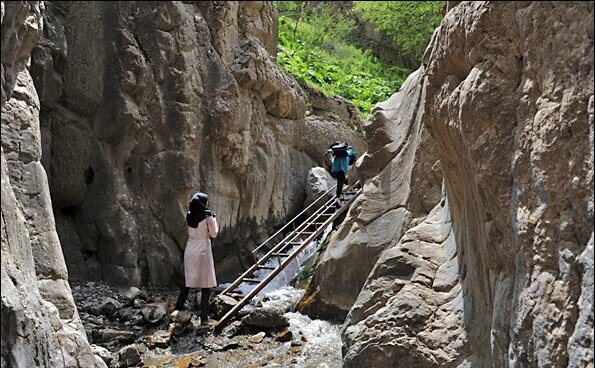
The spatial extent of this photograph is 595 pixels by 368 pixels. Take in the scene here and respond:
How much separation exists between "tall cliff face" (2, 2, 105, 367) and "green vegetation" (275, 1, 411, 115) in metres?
13.4

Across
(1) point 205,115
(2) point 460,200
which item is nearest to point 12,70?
(2) point 460,200

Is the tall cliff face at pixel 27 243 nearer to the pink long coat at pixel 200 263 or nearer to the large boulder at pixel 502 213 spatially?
the large boulder at pixel 502 213

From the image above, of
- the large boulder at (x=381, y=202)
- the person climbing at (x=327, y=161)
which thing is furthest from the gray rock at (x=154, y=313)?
the person climbing at (x=327, y=161)

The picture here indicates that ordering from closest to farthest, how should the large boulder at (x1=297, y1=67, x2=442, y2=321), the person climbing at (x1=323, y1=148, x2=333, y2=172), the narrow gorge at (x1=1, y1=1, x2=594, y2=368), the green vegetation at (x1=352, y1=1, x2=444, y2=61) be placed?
the narrow gorge at (x1=1, y1=1, x2=594, y2=368) < the large boulder at (x1=297, y1=67, x2=442, y2=321) < the person climbing at (x1=323, y1=148, x2=333, y2=172) < the green vegetation at (x1=352, y1=1, x2=444, y2=61)

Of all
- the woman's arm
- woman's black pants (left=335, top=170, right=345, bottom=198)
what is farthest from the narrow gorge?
woman's black pants (left=335, top=170, right=345, bottom=198)

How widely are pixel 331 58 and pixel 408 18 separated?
3.52 metres

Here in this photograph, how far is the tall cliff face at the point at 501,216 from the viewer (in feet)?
9.81

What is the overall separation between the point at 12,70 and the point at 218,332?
16.0 ft

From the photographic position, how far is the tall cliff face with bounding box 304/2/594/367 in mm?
2990

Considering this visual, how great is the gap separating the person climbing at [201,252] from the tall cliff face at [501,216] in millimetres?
3190

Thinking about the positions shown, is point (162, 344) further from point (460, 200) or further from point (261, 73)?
point (261, 73)

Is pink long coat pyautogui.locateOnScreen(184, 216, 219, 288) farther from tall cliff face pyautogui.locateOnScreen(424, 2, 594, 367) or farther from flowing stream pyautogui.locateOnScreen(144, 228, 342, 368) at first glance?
tall cliff face pyautogui.locateOnScreen(424, 2, 594, 367)

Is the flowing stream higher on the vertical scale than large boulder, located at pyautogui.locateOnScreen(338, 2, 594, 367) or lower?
lower

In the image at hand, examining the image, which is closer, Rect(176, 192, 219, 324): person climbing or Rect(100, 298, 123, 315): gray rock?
Rect(176, 192, 219, 324): person climbing
